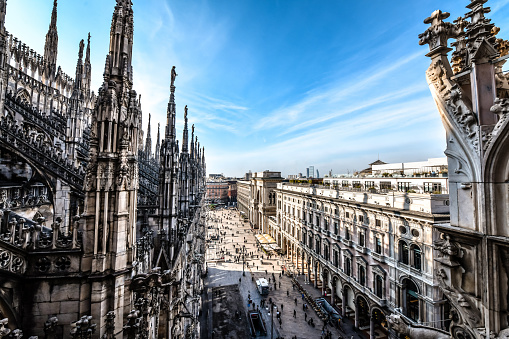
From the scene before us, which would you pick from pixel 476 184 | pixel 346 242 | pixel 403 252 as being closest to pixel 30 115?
pixel 476 184

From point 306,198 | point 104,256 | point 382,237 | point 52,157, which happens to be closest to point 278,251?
point 306,198

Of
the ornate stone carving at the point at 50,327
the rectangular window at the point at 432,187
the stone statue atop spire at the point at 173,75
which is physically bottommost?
the ornate stone carving at the point at 50,327

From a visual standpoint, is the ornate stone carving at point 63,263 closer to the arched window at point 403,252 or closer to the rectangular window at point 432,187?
the arched window at point 403,252

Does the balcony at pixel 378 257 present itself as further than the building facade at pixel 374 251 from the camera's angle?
Yes

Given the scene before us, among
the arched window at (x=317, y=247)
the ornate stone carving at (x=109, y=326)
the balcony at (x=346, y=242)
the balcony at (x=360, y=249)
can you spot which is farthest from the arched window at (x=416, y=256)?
the ornate stone carving at (x=109, y=326)

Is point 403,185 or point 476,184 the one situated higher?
point 476,184

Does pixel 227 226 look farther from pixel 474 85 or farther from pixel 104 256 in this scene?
pixel 474 85

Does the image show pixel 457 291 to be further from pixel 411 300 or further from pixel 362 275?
pixel 362 275

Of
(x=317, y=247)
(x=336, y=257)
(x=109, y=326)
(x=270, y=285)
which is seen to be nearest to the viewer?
(x=109, y=326)

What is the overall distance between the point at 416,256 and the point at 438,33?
20.8 metres

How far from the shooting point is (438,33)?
3.63 m

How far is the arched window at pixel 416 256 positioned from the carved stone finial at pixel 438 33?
20087mm

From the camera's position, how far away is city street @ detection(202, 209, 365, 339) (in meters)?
24.8

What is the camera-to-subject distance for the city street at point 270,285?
81.2ft
